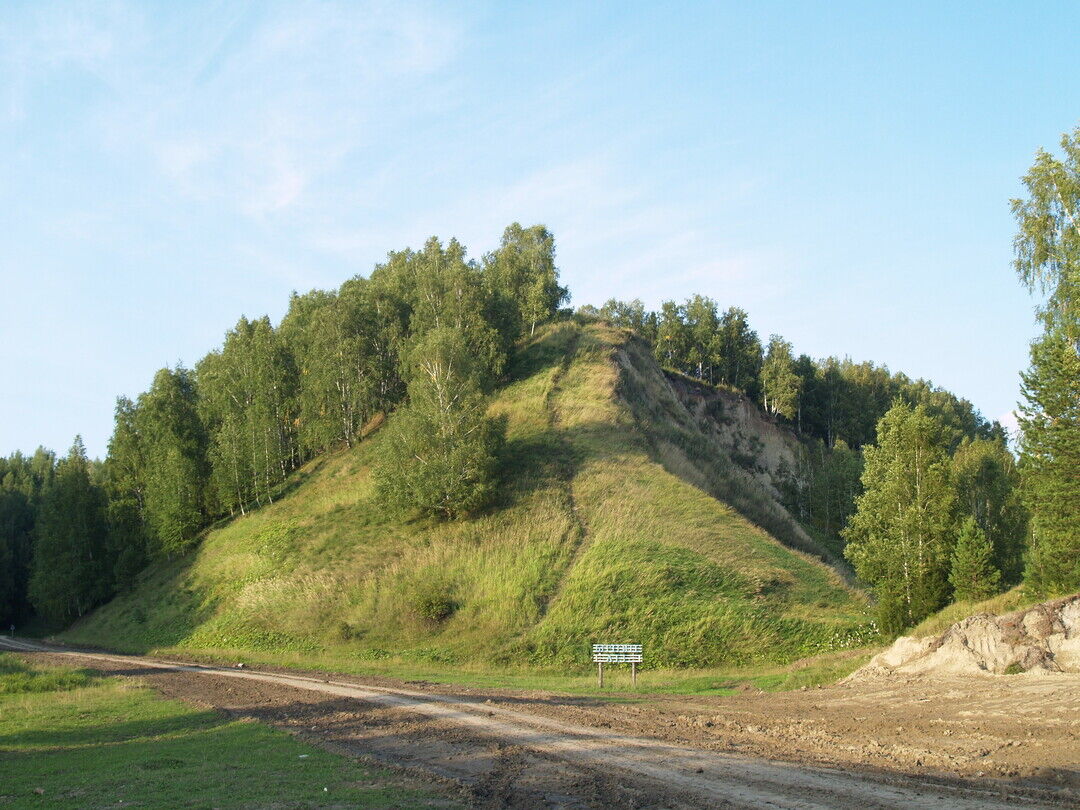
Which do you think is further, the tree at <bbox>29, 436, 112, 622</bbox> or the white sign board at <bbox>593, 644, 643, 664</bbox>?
the tree at <bbox>29, 436, 112, 622</bbox>

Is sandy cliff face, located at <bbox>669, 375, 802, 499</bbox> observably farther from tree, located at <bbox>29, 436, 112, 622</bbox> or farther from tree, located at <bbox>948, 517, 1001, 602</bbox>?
tree, located at <bbox>948, 517, 1001, 602</bbox>

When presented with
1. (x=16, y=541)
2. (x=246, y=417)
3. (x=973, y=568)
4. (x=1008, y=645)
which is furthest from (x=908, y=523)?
(x=16, y=541)

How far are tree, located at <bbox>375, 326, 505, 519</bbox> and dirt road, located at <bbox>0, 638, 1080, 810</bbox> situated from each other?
87.9 ft

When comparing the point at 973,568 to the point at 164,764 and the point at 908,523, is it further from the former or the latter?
the point at 164,764

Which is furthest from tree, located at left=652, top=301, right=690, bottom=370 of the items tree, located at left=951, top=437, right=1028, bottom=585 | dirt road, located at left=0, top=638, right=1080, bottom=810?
dirt road, located at left=0, top=638, right=1080, bottom=810

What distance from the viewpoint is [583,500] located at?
53.9m

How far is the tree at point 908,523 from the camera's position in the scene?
3145 cm

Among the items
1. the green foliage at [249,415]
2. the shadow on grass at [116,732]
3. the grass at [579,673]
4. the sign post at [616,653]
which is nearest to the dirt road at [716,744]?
the shadow on grass at [116,732]

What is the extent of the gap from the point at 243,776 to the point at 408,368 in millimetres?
55275

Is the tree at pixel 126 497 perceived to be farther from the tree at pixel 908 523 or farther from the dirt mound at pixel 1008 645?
the dirt mound at pixel 1008 645

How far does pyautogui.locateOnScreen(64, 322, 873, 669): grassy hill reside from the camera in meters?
39.9

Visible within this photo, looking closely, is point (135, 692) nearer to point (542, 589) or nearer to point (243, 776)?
point (243, 776)

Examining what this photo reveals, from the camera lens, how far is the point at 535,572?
46.0 metres

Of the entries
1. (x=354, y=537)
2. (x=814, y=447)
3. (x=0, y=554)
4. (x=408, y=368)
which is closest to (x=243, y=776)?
(x=354, y=537)
